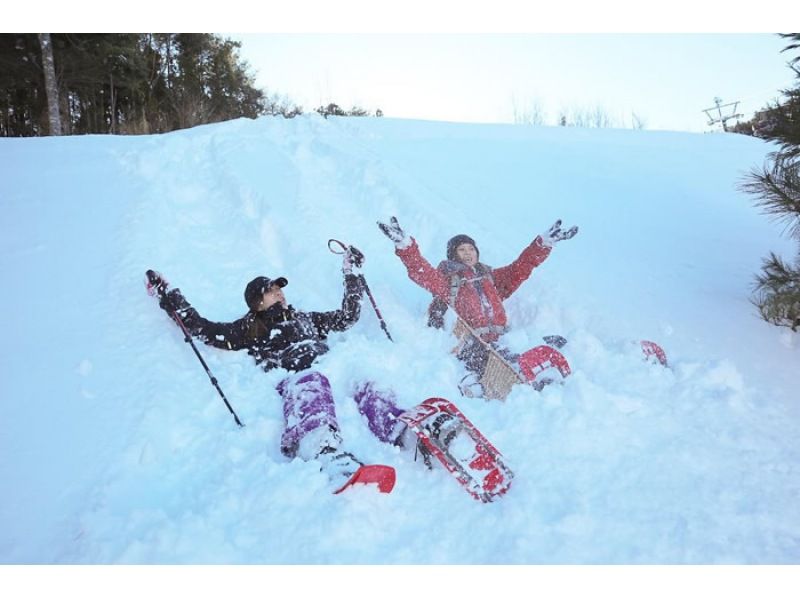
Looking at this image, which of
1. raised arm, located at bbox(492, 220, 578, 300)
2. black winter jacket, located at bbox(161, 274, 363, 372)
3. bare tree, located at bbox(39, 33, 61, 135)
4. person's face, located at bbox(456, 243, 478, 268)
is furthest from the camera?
bare tree, located at bbox(39, 33, 61, 135)

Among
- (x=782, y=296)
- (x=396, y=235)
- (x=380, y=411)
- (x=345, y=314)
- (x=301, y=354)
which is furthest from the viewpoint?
(x=396, y=235)

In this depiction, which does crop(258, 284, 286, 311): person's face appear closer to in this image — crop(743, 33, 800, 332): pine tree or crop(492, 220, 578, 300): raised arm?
crop(492, 220, 578, 300): raised arm

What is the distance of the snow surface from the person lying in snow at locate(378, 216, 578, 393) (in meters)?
0.27

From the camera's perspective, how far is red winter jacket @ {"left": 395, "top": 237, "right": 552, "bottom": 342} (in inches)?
176

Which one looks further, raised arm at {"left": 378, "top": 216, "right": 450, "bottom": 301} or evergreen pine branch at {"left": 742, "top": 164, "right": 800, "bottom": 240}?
raised arm at {"left": 378, "top": 216, "right": 450, "bottom": 301}

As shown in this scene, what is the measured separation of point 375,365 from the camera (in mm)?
3873

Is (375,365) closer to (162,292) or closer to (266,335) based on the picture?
(266,335)

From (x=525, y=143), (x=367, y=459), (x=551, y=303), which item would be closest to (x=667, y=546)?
(x=367, y=459)

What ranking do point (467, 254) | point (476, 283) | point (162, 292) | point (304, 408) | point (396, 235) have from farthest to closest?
point (467, 254) < point (476, 283) < point (396, 235) < point (162, 292) < point (304, 408)

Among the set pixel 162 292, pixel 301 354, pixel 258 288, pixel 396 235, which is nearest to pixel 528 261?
pixel 396 235

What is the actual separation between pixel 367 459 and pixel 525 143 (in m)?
6.86

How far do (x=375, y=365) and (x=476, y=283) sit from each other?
4.01ft

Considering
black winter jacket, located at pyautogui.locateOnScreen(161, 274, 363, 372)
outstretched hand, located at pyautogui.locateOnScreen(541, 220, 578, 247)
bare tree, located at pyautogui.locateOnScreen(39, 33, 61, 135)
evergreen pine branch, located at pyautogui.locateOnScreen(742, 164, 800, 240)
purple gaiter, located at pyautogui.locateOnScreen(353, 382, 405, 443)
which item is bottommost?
purple gaiter, located at pyautogui.locateOnScreen(353, 382, 405, 443)

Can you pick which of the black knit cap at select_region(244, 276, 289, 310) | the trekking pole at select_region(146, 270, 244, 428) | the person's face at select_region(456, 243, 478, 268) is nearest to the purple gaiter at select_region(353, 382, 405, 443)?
the trekking pole at select_region(146, 270, 244, 428)
